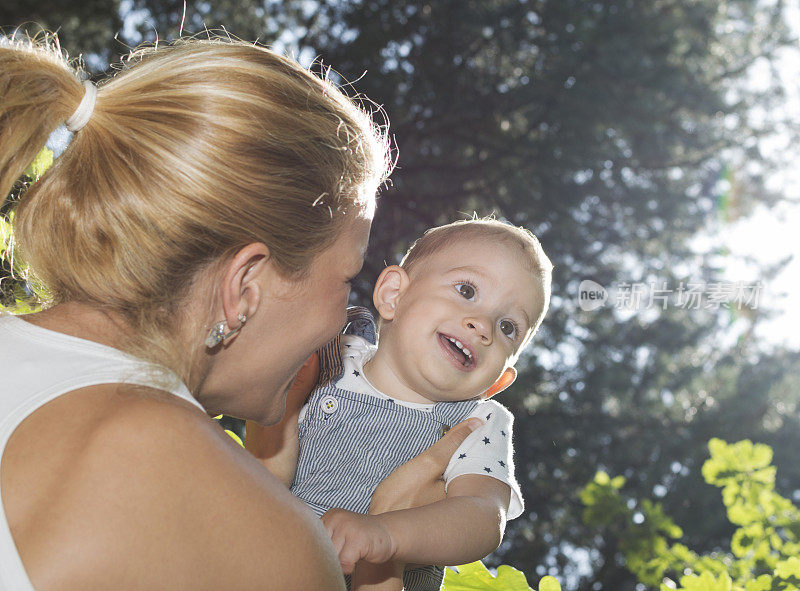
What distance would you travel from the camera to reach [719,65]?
24.6ft

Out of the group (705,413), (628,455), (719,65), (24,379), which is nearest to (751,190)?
(719,65)

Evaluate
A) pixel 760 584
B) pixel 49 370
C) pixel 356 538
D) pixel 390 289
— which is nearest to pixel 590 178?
pixel 760 584

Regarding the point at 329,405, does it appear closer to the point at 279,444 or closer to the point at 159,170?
the point at 279,444

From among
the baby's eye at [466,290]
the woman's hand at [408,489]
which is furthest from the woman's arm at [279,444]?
the baby's eye at [466,290]

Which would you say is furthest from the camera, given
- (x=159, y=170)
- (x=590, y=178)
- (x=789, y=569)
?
(x=590, y=178)

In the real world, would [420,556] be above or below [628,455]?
above

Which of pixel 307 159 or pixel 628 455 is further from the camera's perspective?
pixel 628 455

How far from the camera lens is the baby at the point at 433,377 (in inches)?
61.6

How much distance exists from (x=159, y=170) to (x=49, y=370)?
292 mm

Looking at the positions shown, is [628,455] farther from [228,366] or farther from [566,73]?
[228,366]

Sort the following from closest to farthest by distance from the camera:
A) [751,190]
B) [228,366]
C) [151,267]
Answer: [151,267] → [228,366] → [751,190]

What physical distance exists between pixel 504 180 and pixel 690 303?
2003 mm

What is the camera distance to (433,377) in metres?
1.59

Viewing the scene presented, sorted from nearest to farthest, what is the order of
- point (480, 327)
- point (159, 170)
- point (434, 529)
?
point (159, 170), point (434, 529), point (480, 327)
